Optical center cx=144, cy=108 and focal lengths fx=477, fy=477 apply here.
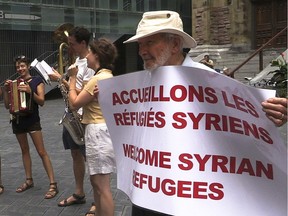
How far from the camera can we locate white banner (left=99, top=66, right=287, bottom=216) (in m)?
2.25

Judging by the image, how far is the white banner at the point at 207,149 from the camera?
225 cm

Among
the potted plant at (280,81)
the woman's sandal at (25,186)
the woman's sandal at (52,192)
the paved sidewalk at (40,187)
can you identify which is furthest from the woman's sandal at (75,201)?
the potted plant at (280,81)

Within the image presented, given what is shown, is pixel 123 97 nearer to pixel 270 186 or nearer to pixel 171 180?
pixel 171 180

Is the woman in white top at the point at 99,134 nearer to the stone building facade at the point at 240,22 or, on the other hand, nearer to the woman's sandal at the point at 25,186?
the woman's sandal at the point at 25,186

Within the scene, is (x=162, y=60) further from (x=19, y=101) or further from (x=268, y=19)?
(x=268, y=19)

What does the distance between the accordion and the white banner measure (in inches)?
135

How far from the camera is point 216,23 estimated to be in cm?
2422

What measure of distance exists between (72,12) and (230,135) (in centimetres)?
2205

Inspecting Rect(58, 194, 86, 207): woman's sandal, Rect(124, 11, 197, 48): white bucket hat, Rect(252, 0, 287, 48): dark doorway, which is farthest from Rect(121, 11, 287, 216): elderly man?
Rect(252, 0, 287, 48): dark doorway

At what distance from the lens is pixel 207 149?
2.34m

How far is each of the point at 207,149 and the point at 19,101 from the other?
381cm

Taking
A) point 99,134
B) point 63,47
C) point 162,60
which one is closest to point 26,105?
A: point 63,47

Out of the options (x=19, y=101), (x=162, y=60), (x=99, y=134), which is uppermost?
(x=162, y=60)

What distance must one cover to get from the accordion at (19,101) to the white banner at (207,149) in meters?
3.42
